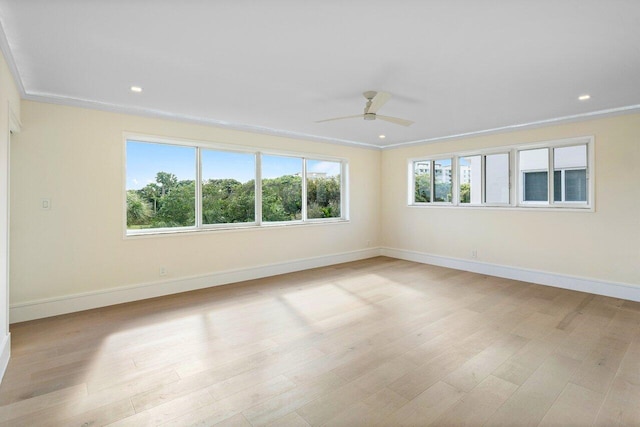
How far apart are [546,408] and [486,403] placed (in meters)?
0.38

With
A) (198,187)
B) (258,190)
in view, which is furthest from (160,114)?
(258,190)

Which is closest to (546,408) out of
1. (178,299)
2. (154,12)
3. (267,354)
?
(267,354)

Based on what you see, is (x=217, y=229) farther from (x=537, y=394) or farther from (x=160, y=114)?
(x=537, y=394)

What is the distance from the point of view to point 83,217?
3934mm

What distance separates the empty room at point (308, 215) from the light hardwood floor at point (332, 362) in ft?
0.07

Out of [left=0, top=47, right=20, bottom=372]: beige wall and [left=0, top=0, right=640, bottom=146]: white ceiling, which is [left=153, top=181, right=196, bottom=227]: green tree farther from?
[left=0, top=47, right=20, bottom=372]: beige wall

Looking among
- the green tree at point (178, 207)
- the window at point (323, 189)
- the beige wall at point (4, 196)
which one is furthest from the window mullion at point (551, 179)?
the beige wall at point (4, 196)

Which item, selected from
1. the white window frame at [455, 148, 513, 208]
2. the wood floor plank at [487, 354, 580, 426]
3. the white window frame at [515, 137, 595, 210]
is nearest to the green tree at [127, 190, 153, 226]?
the wood floor plank at [487, 354, 580, 426]

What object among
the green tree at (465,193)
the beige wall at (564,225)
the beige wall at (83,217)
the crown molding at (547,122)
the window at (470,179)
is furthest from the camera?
the green tree at (465,193)

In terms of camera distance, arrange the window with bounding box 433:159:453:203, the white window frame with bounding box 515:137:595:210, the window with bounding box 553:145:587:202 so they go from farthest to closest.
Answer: the window with bounding box 433:159:453:203
the window with bounding box 553:145:587:202
the white window frame with bounding box 515:137:595:210

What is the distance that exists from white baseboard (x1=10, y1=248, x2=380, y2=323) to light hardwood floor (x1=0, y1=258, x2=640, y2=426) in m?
0.16

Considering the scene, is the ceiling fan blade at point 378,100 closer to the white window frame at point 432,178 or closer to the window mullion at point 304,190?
the window mullion at point 304,190

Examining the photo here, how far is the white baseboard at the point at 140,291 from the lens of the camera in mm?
3648

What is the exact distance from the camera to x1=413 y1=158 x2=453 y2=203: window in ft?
21.1
